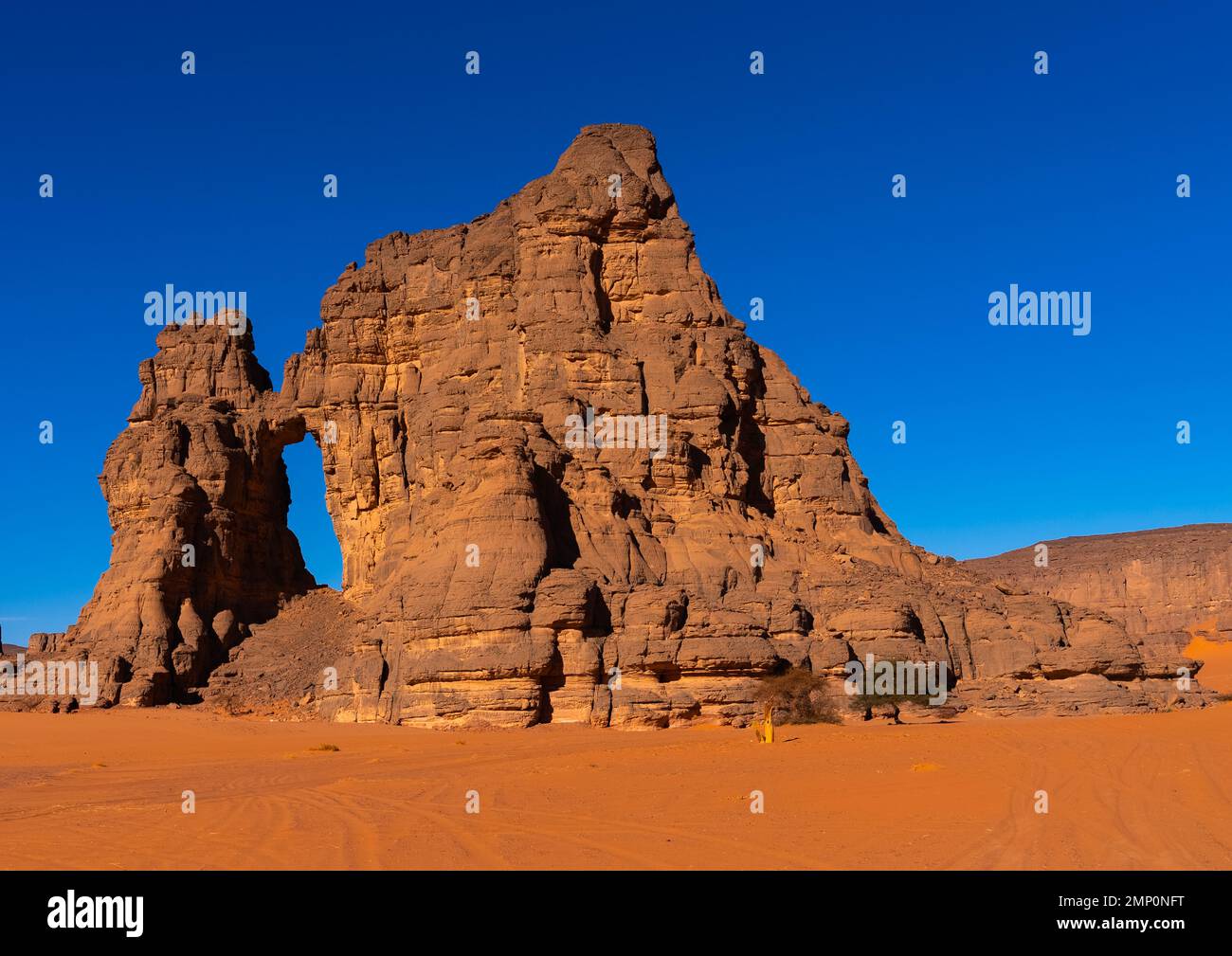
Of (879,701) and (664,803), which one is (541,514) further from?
(664,803)

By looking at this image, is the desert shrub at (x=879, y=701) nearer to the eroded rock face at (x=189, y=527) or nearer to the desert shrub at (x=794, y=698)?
the desert shrub at (x=794, y=698)

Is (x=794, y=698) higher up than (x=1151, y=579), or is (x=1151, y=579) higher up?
(x=1151, y=579)

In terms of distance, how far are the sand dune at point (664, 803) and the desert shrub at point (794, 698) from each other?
344cm

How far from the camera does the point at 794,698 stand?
1422 inches

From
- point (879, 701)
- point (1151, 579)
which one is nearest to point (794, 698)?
point (879, 701)

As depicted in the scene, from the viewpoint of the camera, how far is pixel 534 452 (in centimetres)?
4497

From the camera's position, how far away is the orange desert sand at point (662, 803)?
1170 centimetres

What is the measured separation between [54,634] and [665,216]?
32.5 m

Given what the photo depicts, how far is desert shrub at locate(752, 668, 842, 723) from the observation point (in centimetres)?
3581

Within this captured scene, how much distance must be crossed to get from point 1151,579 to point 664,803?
99181mm

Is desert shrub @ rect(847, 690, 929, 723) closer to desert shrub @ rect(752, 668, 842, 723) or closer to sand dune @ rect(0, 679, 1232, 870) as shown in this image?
desert shrub @ rect(752, 668, 842, 723)

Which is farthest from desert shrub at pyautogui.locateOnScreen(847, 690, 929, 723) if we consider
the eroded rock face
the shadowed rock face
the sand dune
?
the eroded rock face
